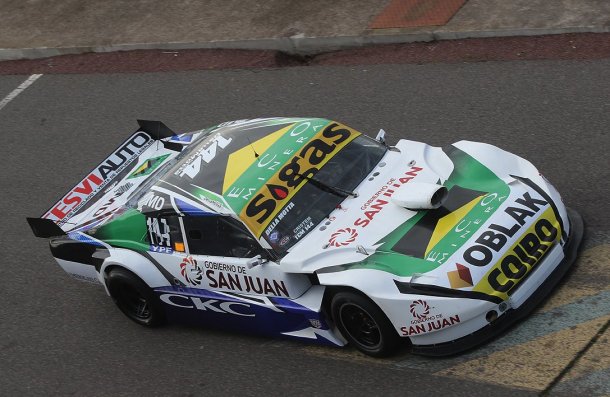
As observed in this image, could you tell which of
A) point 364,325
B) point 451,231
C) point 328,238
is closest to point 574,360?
point 451,231

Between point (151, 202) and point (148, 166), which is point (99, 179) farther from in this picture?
point (151, 202)

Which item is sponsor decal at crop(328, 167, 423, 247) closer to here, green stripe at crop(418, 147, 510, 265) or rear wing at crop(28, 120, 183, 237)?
green stripe at crop(418, 147, 510, 265)

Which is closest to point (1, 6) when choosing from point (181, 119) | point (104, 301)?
point (181, 119)

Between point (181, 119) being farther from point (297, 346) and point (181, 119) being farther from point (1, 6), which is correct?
point (1, 6)

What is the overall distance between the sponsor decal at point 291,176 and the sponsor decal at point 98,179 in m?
1.97

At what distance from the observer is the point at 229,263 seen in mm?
7086

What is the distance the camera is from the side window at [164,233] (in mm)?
7395

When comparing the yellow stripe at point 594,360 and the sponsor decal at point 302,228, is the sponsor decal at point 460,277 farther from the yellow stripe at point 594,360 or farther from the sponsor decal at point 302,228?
the sponsor decal at point 302,228

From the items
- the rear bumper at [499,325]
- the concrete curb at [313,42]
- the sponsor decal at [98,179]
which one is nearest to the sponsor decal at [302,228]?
the rear bumper at [499,325]

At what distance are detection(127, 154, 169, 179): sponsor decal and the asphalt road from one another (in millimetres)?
1230

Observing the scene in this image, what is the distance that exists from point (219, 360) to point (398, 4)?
6.66 metres

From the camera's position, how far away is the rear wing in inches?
325

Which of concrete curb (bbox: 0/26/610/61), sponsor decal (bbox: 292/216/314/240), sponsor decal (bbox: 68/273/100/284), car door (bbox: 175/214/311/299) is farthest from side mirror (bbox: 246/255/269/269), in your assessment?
concrete curb (bbox: 0/26/610/61)

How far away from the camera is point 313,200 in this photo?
23.8ft
